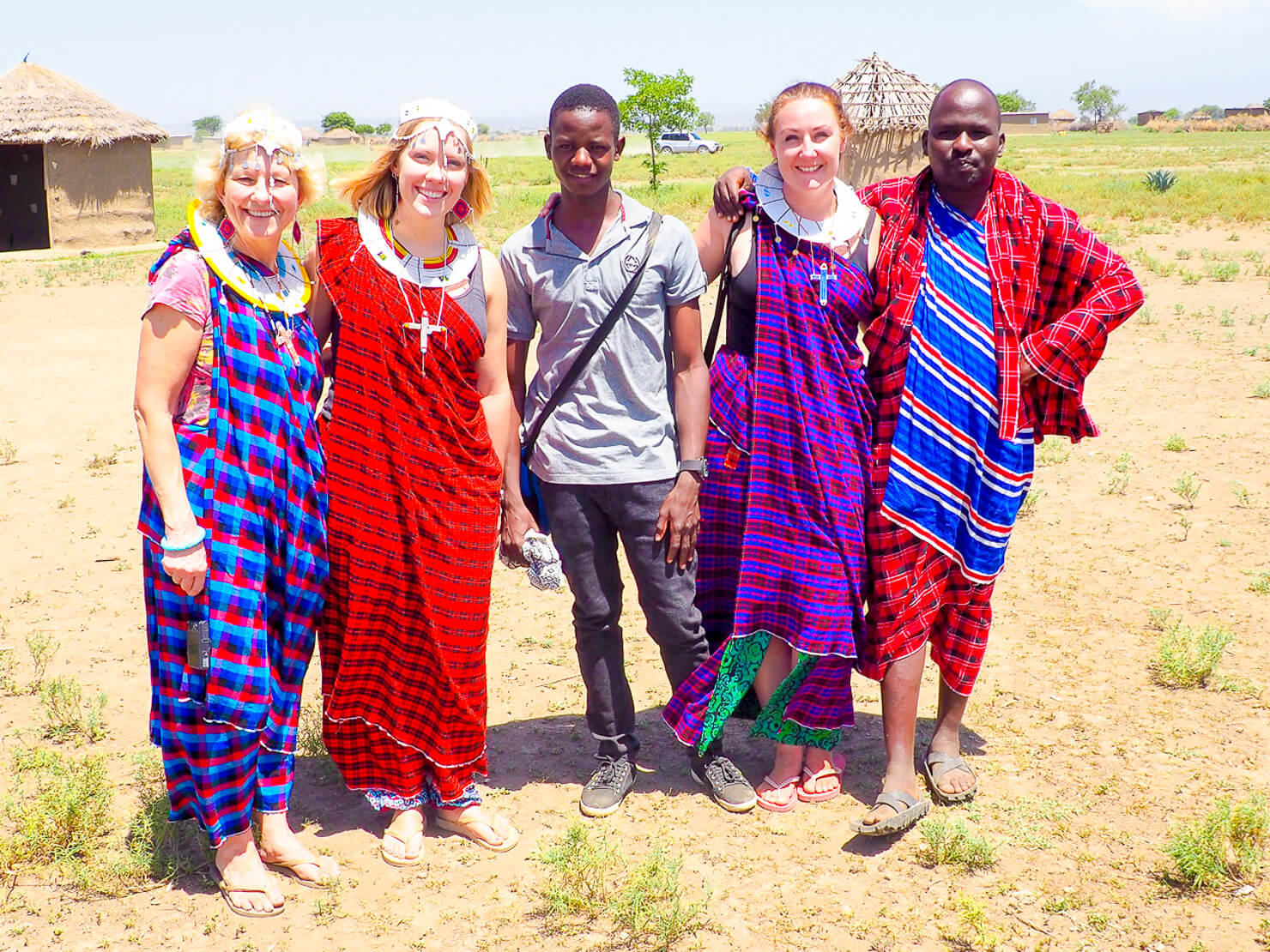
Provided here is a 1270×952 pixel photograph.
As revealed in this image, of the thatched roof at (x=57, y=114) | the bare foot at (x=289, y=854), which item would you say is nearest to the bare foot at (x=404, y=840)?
the bare foot at (x=289, y=854)

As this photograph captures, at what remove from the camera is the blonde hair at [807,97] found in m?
3.17

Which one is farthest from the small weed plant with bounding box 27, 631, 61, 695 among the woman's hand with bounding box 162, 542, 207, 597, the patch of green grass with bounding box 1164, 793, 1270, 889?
the patch of green grass with bounding box 1164, 793, 1270, 889

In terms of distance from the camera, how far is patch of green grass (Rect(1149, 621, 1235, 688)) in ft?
13.7

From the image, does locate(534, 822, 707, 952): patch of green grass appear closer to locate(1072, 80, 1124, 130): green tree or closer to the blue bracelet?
the blue bracelet

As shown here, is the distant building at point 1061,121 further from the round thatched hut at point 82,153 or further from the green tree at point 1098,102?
the round thatched hut at point 82,153

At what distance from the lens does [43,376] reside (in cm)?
909

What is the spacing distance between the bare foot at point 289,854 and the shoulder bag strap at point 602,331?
137cm

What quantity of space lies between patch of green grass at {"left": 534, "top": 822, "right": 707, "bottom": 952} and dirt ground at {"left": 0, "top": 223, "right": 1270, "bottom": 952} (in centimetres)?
5

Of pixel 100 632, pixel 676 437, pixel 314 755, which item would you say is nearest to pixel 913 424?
pixel 676 437

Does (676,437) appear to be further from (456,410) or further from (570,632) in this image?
(570,632)

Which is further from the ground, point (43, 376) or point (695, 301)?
point (695, 301)

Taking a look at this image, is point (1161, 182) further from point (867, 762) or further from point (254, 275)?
point (254, 275)

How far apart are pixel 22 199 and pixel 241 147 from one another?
61.4ft

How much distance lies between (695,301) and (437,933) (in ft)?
6.11
